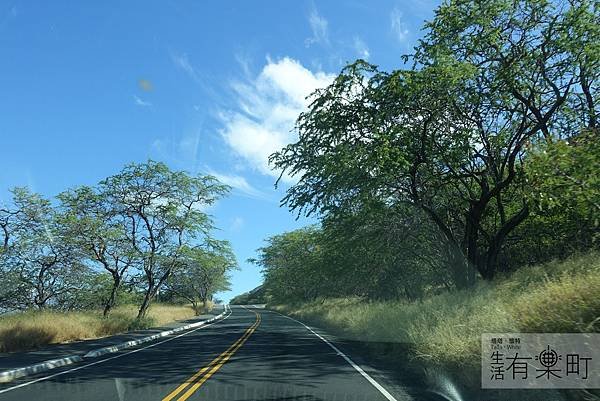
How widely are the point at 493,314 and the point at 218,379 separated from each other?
20.0ft

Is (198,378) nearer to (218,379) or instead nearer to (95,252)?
(218,379)

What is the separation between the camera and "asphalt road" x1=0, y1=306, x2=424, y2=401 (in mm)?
10312

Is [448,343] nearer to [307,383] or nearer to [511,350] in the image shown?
[511,350]

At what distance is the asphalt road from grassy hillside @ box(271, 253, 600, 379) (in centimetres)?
136

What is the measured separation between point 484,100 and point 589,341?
1140 centimetres

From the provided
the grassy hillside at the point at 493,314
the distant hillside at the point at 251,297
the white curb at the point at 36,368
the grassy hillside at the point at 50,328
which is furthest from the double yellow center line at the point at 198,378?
the distant hillside at the point at 251,297

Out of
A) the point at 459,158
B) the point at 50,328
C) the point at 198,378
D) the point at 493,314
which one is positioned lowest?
the point at 198,378

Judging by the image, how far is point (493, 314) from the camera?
467 inches

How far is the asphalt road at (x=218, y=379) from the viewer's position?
33.8 feet

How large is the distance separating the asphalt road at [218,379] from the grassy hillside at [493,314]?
1363mm

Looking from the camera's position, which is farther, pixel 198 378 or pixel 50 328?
pixel 50 328

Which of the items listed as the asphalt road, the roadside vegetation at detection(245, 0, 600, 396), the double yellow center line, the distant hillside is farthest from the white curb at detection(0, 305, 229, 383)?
the distant hillside

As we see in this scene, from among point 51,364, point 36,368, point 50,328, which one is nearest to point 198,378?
point 36,368

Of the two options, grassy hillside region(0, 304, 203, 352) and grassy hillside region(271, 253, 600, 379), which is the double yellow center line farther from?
grassy hillside region(0, 304, 203, 352)
